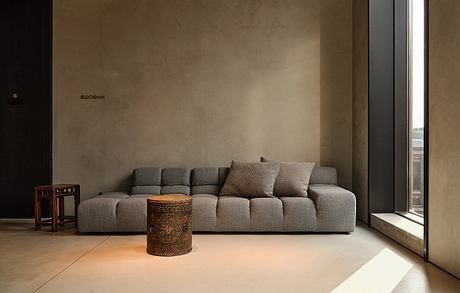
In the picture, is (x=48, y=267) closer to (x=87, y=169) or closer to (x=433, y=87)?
(x=87, y=169)

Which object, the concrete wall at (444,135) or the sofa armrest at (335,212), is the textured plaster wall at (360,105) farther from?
the concrete wall at (444,135)

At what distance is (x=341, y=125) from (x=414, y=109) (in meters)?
1.12

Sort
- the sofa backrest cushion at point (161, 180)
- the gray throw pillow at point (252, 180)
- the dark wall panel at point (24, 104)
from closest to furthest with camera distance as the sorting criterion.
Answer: the gray throw pillow at point (252, 180)
the sofa backrest cushion at point (161, 180)
the dark wall panel at point (24, 104)

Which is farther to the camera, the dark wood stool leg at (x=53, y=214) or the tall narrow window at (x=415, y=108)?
the dark wood stool leg at (x=53, y=214)

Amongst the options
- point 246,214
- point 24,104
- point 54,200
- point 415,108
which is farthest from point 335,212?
point 24,104

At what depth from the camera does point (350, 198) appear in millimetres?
4520

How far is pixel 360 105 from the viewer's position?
5238 millimetres

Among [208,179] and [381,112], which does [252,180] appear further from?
[381,112]

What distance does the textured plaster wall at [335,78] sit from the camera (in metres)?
5.60

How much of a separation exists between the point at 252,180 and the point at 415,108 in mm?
2107

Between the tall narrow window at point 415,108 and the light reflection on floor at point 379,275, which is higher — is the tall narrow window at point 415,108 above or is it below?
above

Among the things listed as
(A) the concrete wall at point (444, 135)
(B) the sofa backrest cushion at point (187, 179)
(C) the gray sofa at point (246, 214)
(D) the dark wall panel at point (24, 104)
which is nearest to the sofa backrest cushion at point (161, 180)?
(B) the sofa backrest cushion at point (187, 179)

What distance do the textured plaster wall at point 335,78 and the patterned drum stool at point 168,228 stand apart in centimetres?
261

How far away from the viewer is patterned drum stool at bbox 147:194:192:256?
366 centimetres
